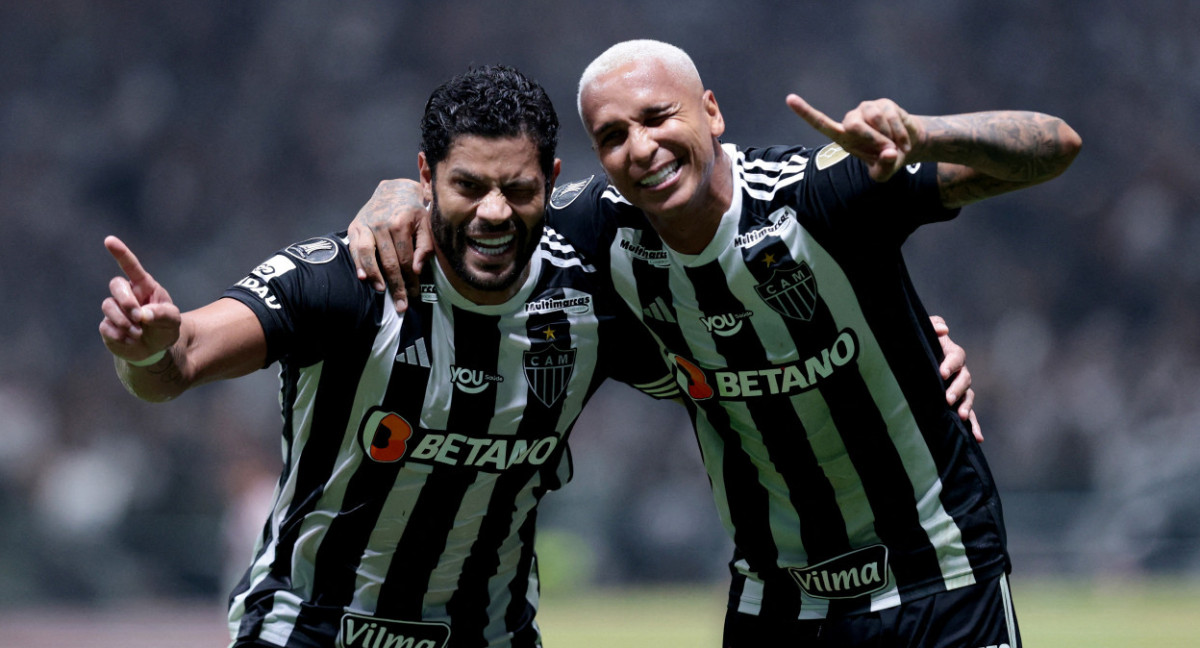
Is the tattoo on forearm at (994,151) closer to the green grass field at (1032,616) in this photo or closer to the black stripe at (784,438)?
the black stripe at (784,438)

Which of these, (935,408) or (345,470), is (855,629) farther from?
(345,470)

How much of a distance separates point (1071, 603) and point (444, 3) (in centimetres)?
1199

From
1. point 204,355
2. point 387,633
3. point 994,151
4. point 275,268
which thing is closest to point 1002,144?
point 994,151

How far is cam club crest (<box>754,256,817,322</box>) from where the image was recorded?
3.58 metres

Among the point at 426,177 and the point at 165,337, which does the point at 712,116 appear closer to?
the point at 426,177

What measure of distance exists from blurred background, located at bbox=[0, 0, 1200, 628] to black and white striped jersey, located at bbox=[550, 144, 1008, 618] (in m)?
8.72

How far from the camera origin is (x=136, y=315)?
9.70 feet

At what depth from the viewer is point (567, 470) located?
422 centimetres

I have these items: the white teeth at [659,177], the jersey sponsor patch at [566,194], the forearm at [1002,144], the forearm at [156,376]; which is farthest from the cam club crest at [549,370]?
the forearm at [1002,144]

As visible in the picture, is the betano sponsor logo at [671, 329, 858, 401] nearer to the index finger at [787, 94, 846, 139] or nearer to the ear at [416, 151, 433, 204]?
the index finger at [787, 94, 846, 139]

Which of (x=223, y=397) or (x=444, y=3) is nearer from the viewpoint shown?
(x=223, y=397)

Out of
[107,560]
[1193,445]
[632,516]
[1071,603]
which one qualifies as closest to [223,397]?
[107,560]

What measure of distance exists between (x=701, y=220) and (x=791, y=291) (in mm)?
331

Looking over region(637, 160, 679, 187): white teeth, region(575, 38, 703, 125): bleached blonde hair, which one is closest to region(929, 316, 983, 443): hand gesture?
region(637, 160, 679, 187): white teeth
